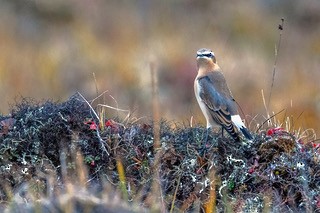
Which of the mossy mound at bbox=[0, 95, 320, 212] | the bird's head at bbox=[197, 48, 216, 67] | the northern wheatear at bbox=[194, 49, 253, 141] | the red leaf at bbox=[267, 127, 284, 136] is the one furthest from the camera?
the bird's head at bbox=[197, 48, 216, 67]

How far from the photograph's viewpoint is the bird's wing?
893 centimetres

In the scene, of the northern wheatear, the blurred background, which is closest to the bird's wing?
the northern wheatear

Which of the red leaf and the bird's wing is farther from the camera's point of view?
the bird's wing

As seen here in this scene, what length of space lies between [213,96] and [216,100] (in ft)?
0.14

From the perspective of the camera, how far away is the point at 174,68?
17.6 meters

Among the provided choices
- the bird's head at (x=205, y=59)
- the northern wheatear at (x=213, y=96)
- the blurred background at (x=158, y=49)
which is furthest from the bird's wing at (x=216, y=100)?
the blurred background at (x=158, y=49)

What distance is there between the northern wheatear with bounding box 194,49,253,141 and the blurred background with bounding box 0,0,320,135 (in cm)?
438

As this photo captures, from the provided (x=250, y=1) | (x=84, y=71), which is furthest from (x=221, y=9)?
(x=84, y=71)

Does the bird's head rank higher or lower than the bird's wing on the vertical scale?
higher

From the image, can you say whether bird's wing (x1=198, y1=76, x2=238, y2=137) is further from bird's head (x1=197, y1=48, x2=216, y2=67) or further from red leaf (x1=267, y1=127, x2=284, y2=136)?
red leaf (x1=267, y1=127, x2=284, y2=136)

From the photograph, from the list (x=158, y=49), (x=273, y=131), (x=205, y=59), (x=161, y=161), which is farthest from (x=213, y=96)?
(x=158, y=49)

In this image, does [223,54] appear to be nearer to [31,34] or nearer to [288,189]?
[31,34]

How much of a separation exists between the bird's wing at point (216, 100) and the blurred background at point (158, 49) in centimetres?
461

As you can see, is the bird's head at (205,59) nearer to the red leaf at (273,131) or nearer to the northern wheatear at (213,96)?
the northern wheatear at (213,96)
